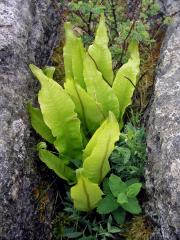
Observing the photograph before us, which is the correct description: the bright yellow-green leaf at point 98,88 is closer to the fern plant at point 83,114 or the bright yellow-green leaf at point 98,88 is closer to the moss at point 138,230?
the fern plant at point 83,114

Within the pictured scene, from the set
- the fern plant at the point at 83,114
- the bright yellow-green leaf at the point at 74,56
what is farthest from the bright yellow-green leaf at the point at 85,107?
the bright yellow-green leaf at the point at 74,56

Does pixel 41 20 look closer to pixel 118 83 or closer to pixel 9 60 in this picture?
pixel 9 60

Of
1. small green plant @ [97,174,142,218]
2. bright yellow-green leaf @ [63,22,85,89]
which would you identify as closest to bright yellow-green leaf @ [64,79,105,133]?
bright yellow-green leaf @ [63,22,85,89]

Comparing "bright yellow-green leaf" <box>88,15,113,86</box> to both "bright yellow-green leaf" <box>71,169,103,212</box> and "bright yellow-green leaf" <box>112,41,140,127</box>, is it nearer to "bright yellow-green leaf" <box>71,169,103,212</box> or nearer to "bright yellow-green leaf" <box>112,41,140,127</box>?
"bright yellow-green leaf" <box>112,41,140,127</box>

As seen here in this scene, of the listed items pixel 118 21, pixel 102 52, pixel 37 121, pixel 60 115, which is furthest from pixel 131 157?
pixel 118 21

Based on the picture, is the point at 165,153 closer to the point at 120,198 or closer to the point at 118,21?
the point at 120,198

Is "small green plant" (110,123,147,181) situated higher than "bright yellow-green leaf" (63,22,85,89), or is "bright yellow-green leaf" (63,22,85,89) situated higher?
"bright yellow-green leaf" (63,22,85,89)
